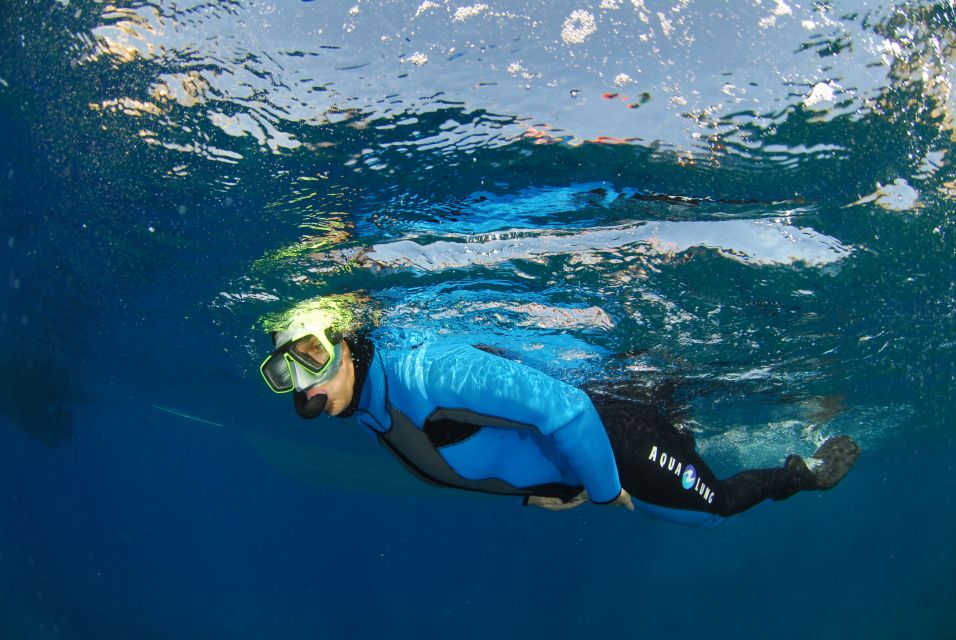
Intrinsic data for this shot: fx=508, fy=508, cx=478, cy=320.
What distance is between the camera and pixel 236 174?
6395 millimetres

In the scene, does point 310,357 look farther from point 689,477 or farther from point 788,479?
point 788,479

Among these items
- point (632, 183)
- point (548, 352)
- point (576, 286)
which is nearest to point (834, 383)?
point (548, 352)

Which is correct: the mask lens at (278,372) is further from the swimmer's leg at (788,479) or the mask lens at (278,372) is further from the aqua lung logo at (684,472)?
the swimmer's leg at (788,479)

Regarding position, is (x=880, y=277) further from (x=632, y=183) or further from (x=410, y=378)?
(x=410, y=378)

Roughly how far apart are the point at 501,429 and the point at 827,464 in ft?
16.2

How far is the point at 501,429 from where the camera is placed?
5.52 meters

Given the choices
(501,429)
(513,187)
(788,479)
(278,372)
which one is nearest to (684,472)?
(788,479)

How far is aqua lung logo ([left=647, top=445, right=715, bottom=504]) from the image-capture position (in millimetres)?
5969

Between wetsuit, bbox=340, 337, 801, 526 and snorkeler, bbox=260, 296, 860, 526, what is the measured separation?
12mm

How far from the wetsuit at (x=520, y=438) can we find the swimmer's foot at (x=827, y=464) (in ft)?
0.63

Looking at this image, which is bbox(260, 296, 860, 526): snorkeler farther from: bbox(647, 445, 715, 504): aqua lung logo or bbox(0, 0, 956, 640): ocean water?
bbox(0, 0, 956, 640): ocean water

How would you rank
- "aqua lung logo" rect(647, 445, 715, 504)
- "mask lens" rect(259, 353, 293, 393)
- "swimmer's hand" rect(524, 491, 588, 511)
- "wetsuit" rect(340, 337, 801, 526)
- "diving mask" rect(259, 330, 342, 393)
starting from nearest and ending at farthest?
1. "wetsuit" rect(340, 337, 801, 526)
2. "diving mask" rect(259, 330, 342, 393)
3. "mask lens" rect(259, 353, 293, 393)
4. "aqua lung logo" rect(647, 445, 715, 504)
5. "swimmer's hand" rect(524, 491, 588, 511)

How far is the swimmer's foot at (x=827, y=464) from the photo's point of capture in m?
6.75

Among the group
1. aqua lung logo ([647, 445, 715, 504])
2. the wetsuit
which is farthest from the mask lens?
aqua lung logo ([647, 445, 715, 504])
